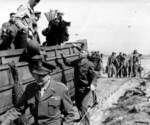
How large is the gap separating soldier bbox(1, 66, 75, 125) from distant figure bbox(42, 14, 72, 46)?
4.63m

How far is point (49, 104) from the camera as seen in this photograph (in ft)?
10.8

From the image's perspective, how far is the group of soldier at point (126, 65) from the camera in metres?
19.2

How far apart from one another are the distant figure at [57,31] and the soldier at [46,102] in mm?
4631

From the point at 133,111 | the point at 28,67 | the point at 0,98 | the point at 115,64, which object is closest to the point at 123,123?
the point at 133,111

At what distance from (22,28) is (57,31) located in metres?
1.85

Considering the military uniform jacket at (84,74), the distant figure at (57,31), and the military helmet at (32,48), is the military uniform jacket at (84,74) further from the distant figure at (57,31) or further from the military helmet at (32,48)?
the military helmet at (32,48)

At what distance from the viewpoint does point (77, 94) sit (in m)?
7.06

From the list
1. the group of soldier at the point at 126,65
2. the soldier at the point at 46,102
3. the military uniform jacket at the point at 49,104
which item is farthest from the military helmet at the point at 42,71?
the group of soldier at the point at 126,65

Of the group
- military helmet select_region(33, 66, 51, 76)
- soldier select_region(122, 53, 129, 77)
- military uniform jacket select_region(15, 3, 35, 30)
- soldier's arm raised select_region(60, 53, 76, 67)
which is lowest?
soldier select_region(122, 53, 129, 77)

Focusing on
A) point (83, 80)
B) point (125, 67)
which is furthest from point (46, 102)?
point (125, 67)

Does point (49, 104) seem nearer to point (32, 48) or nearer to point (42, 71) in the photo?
point (42, 71)

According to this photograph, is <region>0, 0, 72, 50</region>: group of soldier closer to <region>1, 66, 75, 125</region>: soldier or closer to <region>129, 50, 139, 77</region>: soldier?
<region>1, 66, 75, 125</region>: soldier

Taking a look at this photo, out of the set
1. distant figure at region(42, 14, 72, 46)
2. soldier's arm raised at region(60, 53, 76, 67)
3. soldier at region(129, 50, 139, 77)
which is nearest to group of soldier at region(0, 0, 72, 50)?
distant figure at region(42, 14, 72, 46)

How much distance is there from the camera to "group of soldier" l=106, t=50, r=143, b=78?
756 inches
